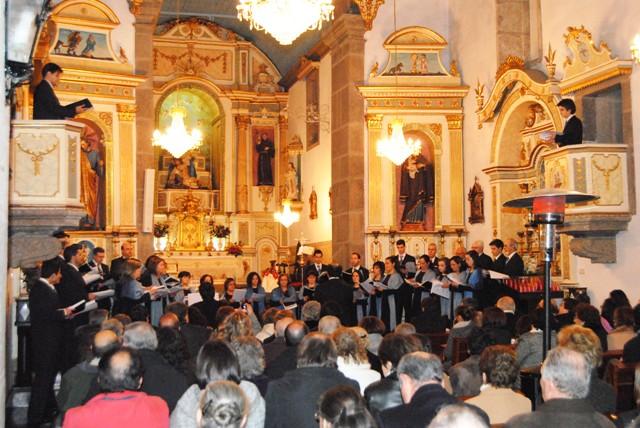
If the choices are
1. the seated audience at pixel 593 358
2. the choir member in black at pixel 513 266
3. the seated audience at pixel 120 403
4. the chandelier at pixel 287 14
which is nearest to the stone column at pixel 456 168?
the choir member in black at pixel 513 266

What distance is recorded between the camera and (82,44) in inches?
714

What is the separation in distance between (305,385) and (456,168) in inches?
562

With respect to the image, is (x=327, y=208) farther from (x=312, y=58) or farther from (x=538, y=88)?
(x=538, y=88)

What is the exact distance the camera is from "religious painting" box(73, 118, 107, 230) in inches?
710

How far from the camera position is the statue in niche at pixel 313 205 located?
23.3 meters

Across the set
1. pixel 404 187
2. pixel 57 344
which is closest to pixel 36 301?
pixel 57 344

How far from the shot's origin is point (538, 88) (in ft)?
51.1

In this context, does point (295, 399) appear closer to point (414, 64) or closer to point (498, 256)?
point (498, 256)

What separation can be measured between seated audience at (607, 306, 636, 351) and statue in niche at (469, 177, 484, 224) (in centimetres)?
994

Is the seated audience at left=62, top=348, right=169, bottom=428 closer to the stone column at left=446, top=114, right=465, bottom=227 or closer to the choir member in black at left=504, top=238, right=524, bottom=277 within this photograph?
the choir member in black at left=504, top=238, right=524, bottom=277

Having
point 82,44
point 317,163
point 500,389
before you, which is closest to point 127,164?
point 82,44

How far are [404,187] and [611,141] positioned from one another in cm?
571

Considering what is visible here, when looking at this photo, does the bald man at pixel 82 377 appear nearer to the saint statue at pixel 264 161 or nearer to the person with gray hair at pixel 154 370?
the person with gray hair at pixel 154 370

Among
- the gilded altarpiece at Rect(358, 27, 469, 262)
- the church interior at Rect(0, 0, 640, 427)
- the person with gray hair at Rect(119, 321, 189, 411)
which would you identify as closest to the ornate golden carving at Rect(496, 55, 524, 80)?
the church interior at Rect(0, 0, 640, 427)
